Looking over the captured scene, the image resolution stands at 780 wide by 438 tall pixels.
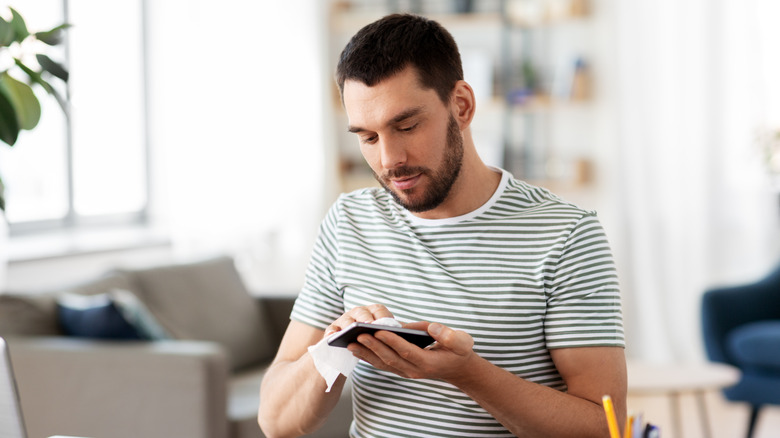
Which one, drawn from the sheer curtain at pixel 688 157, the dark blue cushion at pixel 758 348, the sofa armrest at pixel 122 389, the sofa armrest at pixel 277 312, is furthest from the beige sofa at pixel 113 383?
the sheer curtain at pixel 688 157

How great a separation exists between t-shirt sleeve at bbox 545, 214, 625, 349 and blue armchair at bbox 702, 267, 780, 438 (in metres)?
2.53

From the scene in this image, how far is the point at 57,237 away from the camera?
4059 millimetres

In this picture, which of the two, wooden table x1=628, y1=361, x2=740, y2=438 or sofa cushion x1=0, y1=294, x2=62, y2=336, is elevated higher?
sofa cushion x1=0, y1=294, x2=62, y2=336

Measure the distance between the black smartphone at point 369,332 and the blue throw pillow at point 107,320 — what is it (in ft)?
5.39

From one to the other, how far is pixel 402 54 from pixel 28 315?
5.97 feet

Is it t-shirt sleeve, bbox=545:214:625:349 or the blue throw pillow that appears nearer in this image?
t-shirt sleeve, bbox=545:214:625:349

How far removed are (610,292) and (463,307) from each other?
0.73 feet

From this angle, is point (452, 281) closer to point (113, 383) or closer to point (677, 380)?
point (113, 383)

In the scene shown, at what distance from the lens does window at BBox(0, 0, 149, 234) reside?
13.0 feet

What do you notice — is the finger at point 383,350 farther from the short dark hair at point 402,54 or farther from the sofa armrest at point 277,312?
the sofa armrest at point 277,312

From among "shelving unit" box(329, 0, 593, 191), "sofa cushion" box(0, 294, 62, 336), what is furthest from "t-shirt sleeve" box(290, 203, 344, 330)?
"shelving unit" box(329, 0, 593, 191)

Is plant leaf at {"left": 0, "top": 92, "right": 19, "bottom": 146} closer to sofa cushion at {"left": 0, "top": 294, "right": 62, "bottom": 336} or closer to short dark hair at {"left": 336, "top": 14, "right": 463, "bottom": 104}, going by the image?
short dark hair at {"left": 336, "top": 14, "right": 463, "bottom": 104}

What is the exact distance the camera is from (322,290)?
61.2 inches

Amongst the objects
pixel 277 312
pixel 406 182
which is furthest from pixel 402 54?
pixel 277 312
